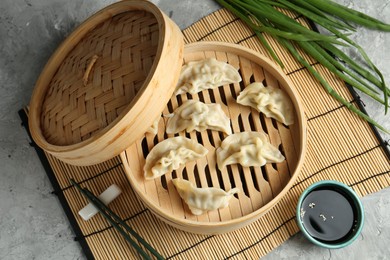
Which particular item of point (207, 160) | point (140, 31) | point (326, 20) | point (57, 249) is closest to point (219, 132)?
point (207, 160)

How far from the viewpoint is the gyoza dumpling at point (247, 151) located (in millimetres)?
2123

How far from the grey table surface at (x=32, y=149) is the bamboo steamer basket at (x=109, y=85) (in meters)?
0.33

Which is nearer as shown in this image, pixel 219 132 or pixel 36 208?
pixel 219 132

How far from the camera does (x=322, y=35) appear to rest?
2307 millimetres

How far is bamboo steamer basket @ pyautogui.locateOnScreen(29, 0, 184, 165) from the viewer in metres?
1.87

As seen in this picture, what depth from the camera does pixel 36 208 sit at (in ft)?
7.72

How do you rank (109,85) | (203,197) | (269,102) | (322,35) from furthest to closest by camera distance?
(322,35) < (269,102) < (203,197) < (109,85)

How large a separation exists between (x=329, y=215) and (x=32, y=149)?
123cm

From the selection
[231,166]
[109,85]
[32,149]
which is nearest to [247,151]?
[231,166]

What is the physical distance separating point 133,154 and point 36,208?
0.51m

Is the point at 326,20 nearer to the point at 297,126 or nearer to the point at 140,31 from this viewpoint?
the point at 297,126

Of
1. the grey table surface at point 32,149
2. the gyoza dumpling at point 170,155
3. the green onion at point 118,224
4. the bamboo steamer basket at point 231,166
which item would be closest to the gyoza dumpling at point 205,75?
the bamboo steamer basket at point 231,166

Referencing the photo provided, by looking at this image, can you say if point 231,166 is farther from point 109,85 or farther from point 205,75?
point 109,85

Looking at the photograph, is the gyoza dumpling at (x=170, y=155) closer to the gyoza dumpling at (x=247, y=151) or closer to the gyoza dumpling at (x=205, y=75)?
the gyoza dumpling at (x=247, y=151)
